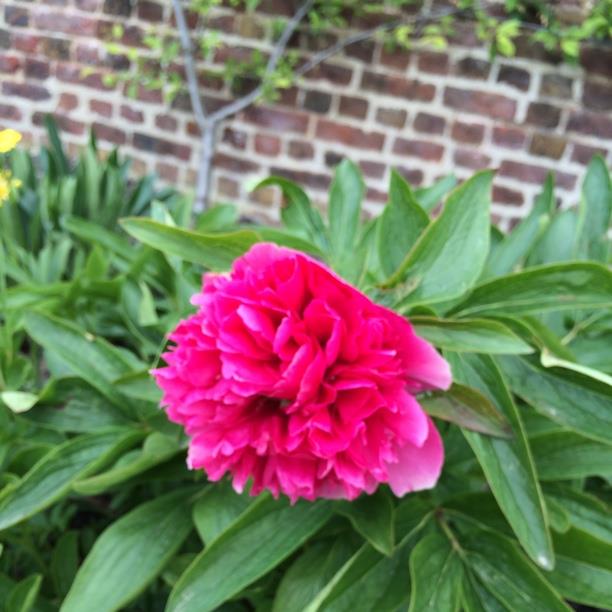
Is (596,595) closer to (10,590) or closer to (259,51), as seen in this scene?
(10,590)

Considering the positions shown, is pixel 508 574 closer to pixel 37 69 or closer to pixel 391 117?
pixel 391 117

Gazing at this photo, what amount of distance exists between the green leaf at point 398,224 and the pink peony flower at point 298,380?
0.17m

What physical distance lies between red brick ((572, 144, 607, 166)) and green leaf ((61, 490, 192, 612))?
165 centimetres

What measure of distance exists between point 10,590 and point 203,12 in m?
1.77

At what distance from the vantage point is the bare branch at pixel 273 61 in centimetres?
203

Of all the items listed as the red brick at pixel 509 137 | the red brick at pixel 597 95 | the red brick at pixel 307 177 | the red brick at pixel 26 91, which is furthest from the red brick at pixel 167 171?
the red brick at pixel 597 95

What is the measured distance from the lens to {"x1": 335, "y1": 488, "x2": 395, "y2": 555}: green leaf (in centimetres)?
55

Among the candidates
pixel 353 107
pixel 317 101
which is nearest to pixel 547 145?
pixel 353 107

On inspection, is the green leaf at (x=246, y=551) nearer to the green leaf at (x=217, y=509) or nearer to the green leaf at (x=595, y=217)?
the green leaf at (x=217, y=509)

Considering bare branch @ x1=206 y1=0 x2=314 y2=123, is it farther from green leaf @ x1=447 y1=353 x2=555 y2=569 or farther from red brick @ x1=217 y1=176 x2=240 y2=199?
green leaf @ x1=447 y1=353 x2=555 y2=569

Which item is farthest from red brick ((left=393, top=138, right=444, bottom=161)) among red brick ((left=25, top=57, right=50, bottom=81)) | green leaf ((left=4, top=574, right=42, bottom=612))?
green leaf ((left=4, top=574, right=42, bottom=612))

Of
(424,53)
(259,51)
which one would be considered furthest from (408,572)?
(259,51)

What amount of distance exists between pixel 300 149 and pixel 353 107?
21cm

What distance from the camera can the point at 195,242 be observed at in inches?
23.2
